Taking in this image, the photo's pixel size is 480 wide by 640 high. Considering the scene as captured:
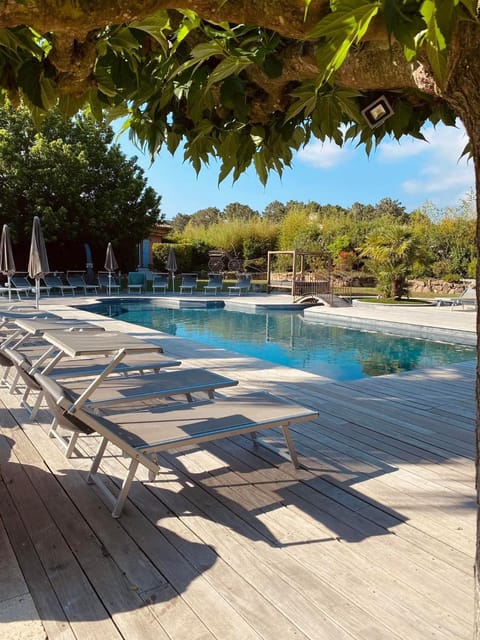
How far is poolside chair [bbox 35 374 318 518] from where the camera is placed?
239cm

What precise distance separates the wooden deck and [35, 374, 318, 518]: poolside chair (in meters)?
0.24

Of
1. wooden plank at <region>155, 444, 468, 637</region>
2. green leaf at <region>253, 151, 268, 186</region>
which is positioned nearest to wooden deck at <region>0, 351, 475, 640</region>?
wooden plank at <region>155, 444, 468, 637</region>

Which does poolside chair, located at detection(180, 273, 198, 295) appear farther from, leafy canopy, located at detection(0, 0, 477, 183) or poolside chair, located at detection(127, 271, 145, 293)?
leafy canopy, located at detection(0, 0, 477, 183)

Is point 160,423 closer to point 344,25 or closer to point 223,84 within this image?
point 223,84

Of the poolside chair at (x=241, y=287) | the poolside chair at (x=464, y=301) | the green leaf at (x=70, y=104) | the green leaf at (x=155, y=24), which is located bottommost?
the poolside chair at (x=464, y=301)

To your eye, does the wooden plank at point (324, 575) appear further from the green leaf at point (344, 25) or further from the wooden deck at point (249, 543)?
the green leaf at point (344, 25)

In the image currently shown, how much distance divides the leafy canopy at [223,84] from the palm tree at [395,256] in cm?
1585

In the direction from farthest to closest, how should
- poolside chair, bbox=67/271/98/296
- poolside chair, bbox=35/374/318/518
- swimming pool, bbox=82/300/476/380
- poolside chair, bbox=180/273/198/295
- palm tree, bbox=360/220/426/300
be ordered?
poolside chair, bbox=180/273/198/295 < poolside chair, bbox=67/271/98/296 < palm tree, bbox=360/220/426/300 < swimming pool, bbox=82/300/476/380 < poolside chair, bbox=35/374/318/518

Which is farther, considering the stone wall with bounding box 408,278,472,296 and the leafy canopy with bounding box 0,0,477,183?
the stone wall with bounding box 408,278,472,296

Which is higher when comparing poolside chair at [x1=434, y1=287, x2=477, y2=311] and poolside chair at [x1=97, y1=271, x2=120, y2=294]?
poolside chair at [x1=97, y1=271, x2=120, y2=294]

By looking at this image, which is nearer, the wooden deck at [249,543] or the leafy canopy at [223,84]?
the leafy canopy at [223,84]

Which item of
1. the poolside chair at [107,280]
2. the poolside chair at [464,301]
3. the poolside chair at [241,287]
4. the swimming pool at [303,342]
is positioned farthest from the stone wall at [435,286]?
the poolside chair at [107,280]

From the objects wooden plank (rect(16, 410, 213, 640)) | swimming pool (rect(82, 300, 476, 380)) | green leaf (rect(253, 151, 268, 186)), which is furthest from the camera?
swimming pool (rect(82, 300, 476, 380))

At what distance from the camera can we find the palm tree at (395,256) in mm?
17422
